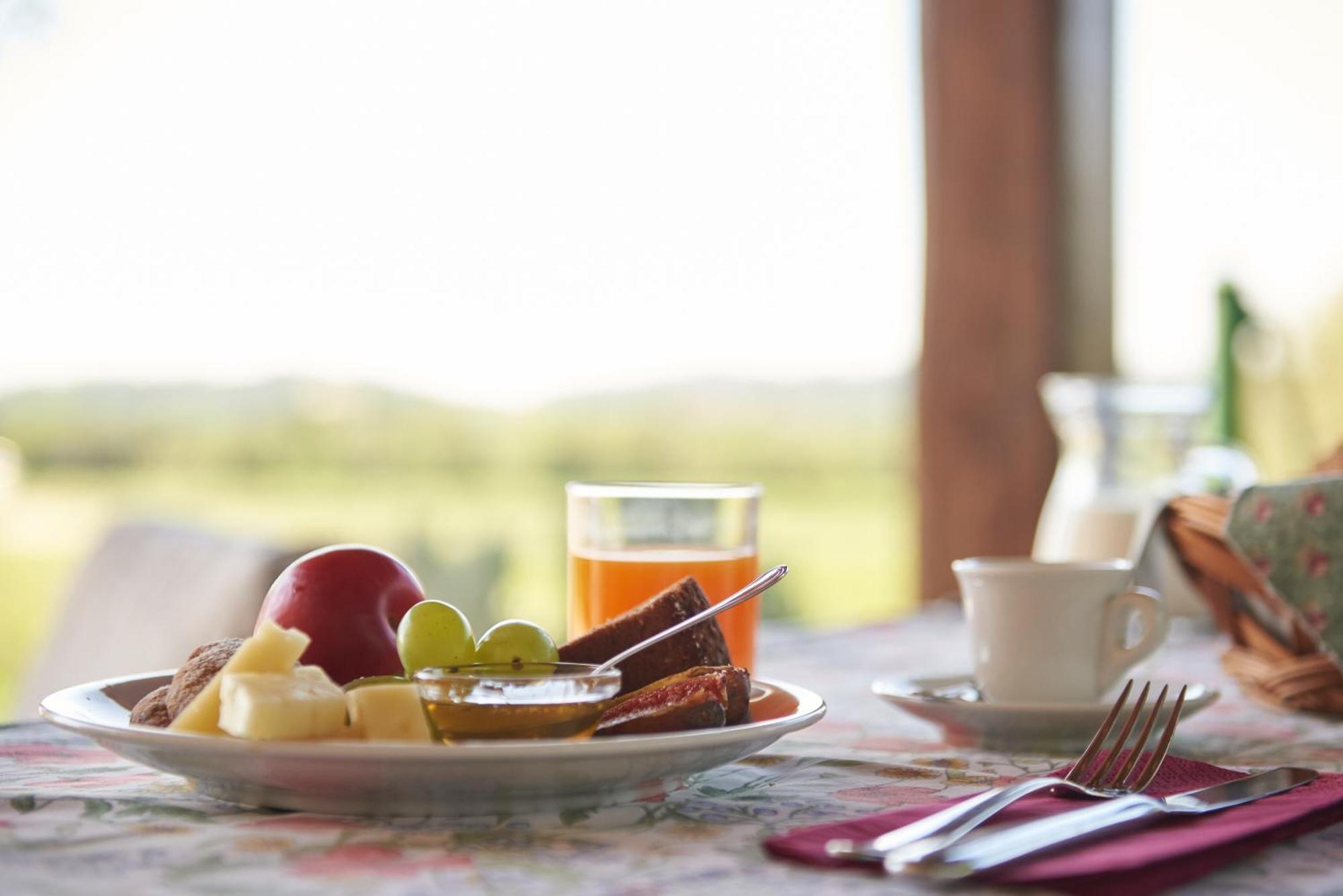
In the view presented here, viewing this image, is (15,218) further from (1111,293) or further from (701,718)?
(701,718)

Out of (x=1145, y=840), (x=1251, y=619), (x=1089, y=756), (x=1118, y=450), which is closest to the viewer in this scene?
(x=1145, y=840)

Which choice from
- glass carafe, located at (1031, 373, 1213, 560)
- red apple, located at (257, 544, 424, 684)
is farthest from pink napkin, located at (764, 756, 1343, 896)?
glass carafe, located at (1031, 373, 1213, 560)

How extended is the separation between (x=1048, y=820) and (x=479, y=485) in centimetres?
434

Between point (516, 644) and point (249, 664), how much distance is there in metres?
0.15

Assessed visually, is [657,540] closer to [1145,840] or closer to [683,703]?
[683,703]

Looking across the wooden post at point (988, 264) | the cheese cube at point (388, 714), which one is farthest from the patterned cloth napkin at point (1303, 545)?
the wooden post at point (988, 264)

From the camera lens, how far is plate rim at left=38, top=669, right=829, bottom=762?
53cm

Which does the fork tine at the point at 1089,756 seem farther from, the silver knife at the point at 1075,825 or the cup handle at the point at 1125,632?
the cup handle at the point at 1125,632

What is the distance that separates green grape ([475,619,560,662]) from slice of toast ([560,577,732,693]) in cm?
4

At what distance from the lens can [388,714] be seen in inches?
22.5

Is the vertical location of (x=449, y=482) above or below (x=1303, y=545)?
below

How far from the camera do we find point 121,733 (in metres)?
0.57

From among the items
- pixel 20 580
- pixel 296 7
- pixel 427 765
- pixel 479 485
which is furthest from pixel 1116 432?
pixel 20 580

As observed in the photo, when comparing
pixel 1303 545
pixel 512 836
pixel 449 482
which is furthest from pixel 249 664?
pixel 449 482
